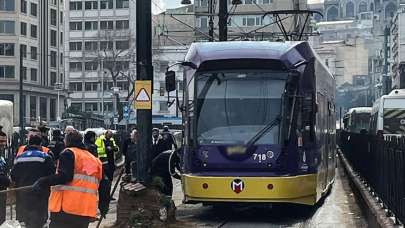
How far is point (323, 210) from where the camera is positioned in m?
Result: 18.0

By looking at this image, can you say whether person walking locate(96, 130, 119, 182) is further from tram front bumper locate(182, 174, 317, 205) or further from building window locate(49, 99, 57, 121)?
building window locate(49, 99, 57, 121)

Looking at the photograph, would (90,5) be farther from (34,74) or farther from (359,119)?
(359,119)

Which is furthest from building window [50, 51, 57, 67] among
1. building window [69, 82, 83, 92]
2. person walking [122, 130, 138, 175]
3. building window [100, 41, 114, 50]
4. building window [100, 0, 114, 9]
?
person walking [122, 130, 138, 175]

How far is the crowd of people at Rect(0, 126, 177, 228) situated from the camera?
29.0ft

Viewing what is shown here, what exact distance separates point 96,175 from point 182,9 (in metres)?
112

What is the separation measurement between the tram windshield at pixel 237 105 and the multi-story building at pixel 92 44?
9690cm

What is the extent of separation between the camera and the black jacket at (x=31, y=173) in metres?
11.5

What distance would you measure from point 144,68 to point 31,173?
3.41 m

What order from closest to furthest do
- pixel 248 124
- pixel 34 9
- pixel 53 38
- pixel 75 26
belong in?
pixel 248 124 < pixel 34 9 < pixel 53 38 < pixel 75 26

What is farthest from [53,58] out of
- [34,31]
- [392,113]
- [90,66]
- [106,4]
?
[392,113]

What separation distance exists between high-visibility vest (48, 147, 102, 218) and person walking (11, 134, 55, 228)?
2.57m

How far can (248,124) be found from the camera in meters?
14.9

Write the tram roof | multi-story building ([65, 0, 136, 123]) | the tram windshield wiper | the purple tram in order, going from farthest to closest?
multi-story building ([65, 0, 136, 123]), the tram roof, the tram windshield wiper, the purple tram

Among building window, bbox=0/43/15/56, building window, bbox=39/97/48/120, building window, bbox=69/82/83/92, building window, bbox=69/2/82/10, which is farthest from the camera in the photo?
building window, bbox=69/2/82/10
